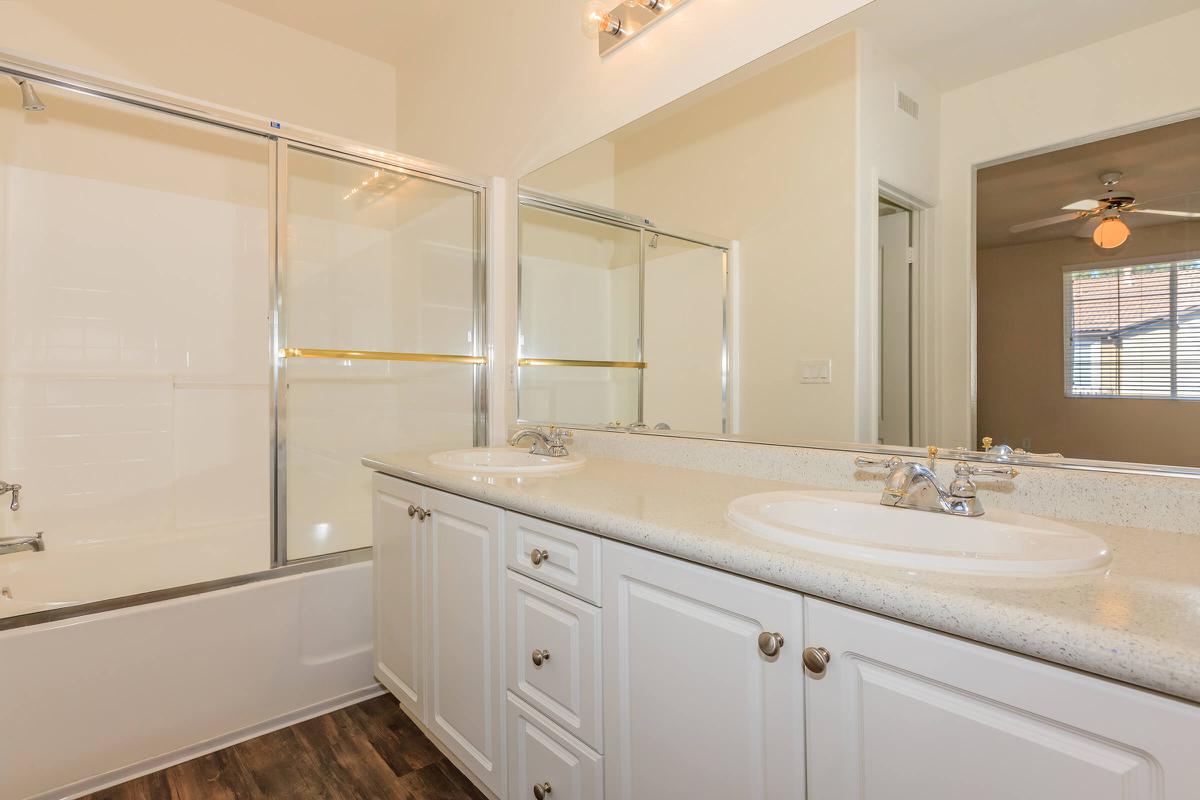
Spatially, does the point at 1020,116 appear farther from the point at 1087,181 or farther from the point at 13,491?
the point at 13,491

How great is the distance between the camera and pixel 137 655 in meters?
1.64

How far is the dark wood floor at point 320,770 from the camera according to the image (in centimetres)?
159

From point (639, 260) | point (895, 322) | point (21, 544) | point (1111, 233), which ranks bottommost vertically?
point (21, 544)

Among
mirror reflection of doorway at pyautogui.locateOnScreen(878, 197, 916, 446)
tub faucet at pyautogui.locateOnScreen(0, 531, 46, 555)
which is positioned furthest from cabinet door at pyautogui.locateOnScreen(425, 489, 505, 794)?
tub faucet at pyautogui.locateOnScreen(0, 531, 46, 555)

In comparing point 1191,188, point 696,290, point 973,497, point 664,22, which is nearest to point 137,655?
point 696,290

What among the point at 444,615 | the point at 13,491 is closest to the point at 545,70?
the point at 444,615

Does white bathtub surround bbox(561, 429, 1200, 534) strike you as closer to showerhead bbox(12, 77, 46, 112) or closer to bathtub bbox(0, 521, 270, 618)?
bathtub bbox(0, 521, 270, 618)

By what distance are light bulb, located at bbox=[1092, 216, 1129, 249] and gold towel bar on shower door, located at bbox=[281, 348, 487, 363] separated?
6.33ft

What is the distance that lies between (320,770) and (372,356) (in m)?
1.35

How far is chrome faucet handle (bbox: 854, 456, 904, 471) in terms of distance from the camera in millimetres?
1083

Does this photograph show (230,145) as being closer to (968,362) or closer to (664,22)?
(664,22)

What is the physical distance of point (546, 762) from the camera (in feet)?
3.96

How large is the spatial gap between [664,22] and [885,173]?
2.84 feet

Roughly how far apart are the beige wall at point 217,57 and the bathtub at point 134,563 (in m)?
1.71
